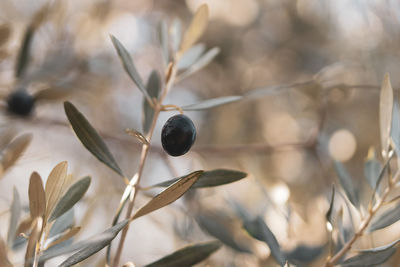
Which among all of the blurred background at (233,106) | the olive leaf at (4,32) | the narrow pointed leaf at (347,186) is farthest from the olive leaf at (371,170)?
the olive leaf at (4,32)

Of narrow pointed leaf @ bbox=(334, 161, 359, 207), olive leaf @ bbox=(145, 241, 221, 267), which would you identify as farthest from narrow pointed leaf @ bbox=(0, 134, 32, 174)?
narrow pointed leaf @ bbox=(334, 161, 359, 207)

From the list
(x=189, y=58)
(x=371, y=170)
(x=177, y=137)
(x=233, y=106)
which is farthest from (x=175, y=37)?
(x=233, y=106)

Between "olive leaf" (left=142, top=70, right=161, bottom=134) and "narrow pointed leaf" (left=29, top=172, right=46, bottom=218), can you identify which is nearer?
"narrow pointed leaf" (left=29, top=172, right=46, bottom=218)

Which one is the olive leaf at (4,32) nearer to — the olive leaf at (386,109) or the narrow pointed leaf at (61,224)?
the narrow pointed leaf at (61,224)

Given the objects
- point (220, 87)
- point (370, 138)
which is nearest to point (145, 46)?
point (220, 87)

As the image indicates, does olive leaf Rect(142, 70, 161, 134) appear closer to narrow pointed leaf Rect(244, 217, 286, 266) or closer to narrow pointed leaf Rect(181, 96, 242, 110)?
narrow pointed leaf Rect(181, 96, 242, 110)

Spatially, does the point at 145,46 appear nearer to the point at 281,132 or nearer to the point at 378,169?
the point at 281,132
